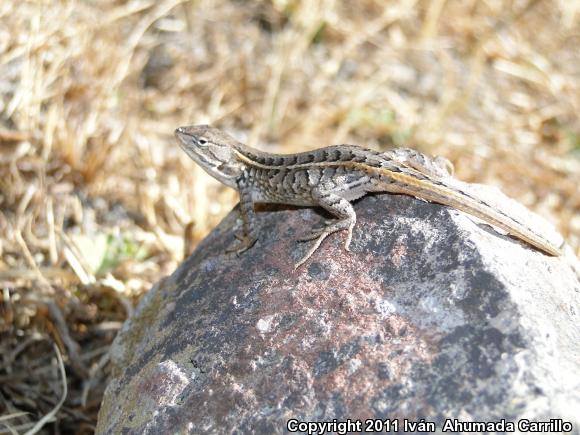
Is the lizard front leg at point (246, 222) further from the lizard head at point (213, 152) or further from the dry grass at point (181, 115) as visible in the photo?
the dry grass at point (181, 115)

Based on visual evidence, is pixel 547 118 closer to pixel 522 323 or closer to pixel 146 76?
pixel 146 76

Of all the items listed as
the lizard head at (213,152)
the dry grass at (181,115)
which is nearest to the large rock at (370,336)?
the lizard head at (213,152)

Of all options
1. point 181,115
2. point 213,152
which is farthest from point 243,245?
point 181,115

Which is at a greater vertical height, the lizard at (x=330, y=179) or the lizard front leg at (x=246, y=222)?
the lizard at (x=330, y=179)

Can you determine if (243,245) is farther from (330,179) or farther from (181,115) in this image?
(181,115)

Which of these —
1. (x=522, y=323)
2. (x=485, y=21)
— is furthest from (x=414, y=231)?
(x=485, y=21)

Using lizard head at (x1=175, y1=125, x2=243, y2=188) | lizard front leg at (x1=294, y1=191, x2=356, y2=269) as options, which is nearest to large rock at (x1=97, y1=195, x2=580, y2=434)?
lizard front leg at (x1=294, y1=191, x2=356, y2=269)

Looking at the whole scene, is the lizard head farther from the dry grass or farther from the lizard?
the dry grass
